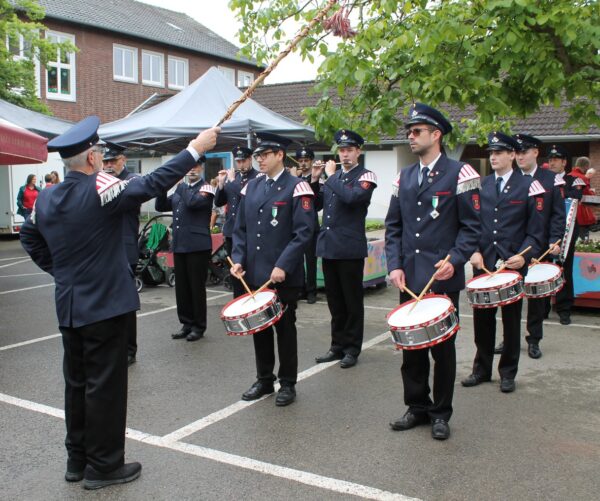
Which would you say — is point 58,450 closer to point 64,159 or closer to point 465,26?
point 64,159

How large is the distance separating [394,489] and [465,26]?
5157 millimetres

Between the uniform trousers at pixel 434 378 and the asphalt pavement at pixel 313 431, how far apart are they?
168 millimetres

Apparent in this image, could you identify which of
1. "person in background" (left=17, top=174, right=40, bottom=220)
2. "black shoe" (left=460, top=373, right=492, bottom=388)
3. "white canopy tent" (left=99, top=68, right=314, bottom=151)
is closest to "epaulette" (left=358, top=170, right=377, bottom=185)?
"black shoe" (left=460, top=373, right=492, bottom=388)

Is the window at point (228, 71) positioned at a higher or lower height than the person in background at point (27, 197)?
higher

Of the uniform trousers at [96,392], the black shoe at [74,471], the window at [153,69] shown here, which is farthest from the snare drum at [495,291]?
the window at [153,69]

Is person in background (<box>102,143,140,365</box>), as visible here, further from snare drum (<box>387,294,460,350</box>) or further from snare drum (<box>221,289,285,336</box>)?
snare drum (<box>387,294,460,350</box>)

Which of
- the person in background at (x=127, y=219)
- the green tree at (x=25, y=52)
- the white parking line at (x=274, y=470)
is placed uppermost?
the green tree at (x=25, y=52)

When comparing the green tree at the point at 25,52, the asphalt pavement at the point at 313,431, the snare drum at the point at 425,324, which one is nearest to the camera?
the asphalt pavement at the point at 313,431

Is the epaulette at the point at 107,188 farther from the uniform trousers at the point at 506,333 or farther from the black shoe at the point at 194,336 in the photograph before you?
the black shoe at the point at 194,336

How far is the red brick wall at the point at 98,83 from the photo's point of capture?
25.8m

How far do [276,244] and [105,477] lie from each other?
2.19 meters

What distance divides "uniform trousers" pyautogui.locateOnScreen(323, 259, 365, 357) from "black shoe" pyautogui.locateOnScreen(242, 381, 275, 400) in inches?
46.6

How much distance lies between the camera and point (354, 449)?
4262mm

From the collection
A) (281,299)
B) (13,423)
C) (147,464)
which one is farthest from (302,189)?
(13,423)
